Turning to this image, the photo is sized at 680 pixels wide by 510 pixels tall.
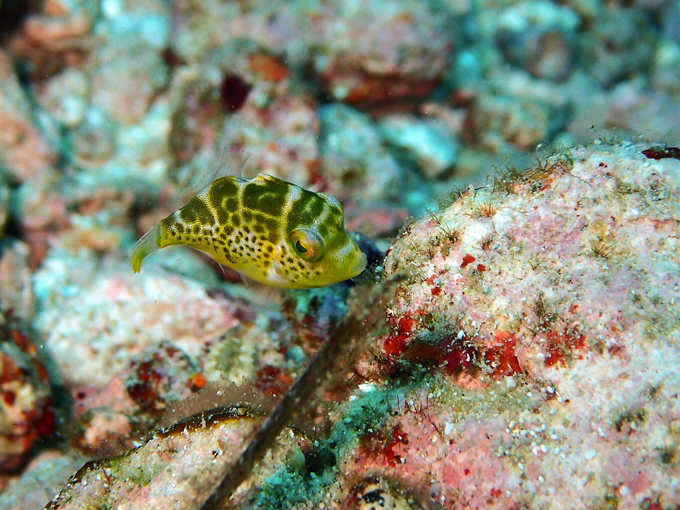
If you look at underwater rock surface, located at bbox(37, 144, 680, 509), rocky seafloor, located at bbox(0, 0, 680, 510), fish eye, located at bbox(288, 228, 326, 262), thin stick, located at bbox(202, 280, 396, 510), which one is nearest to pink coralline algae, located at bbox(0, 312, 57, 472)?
rocky seafloor, located at bbox(0, 0, 680, 510)

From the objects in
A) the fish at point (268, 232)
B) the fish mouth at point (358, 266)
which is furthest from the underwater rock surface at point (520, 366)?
the fish at point (268, 232)

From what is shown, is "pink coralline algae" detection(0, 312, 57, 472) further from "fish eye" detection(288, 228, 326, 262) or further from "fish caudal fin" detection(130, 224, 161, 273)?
"fish eye" detection(288, 228, 326, 262)

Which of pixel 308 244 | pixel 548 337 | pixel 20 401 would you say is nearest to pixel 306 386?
pixel 308 244

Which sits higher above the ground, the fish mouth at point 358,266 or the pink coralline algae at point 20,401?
the fish mouth at point 358,266

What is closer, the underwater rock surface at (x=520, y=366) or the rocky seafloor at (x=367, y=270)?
the underwater rock surface at (x=520, y=366)

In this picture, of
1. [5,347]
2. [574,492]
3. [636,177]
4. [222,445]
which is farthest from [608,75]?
[5,347]

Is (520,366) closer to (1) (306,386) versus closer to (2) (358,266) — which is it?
(2) (358,266)

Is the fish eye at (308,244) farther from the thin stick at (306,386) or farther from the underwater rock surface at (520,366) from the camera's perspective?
the thin stick at (306,386)
